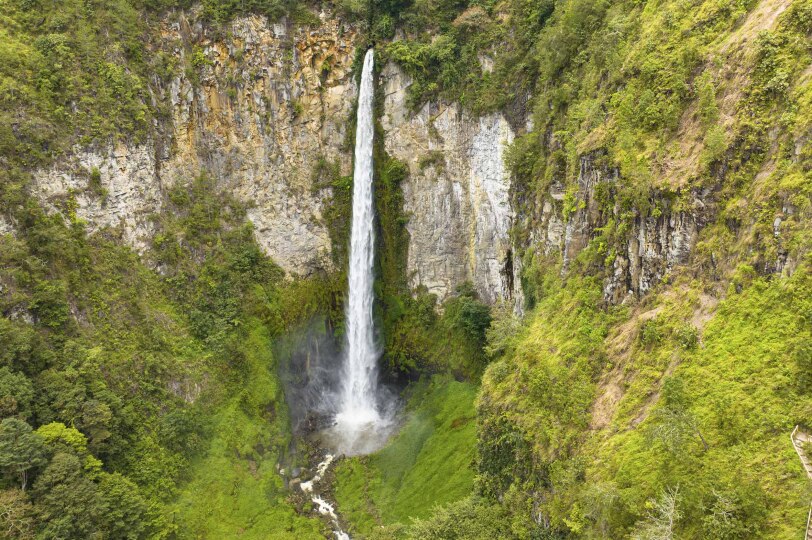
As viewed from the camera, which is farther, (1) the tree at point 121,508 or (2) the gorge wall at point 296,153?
(2) the gorge wall at point 296,153

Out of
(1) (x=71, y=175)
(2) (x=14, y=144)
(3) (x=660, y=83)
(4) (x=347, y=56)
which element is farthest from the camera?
(4) (x=347, y=56)

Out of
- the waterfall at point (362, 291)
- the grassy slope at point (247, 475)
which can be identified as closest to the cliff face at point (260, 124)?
the waterfall at point (362, 291)

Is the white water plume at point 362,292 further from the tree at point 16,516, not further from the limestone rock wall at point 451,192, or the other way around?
the tree at point 16,516

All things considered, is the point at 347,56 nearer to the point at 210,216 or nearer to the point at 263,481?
the point at 210,216

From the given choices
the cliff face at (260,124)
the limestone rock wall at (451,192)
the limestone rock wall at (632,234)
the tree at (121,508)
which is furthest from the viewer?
the cliff face at (260,124)

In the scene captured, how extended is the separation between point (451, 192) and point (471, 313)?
21.0ft

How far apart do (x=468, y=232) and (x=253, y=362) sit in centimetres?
1267

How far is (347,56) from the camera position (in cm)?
2667

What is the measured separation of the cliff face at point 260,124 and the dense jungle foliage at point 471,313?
0.72 meters

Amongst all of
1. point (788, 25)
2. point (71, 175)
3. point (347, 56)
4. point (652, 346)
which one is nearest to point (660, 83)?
point (788, 25)

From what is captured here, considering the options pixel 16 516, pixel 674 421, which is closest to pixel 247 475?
pixel 16 516

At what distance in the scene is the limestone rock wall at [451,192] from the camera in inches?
938

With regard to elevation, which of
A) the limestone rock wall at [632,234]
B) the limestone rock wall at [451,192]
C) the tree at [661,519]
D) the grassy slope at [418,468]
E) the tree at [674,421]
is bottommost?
the grassy slope at [418,468]

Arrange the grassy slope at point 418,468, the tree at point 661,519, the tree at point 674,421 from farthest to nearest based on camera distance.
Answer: the grassy slope at point 418,468
the tree at point 674,421
the tree at point 661,519
